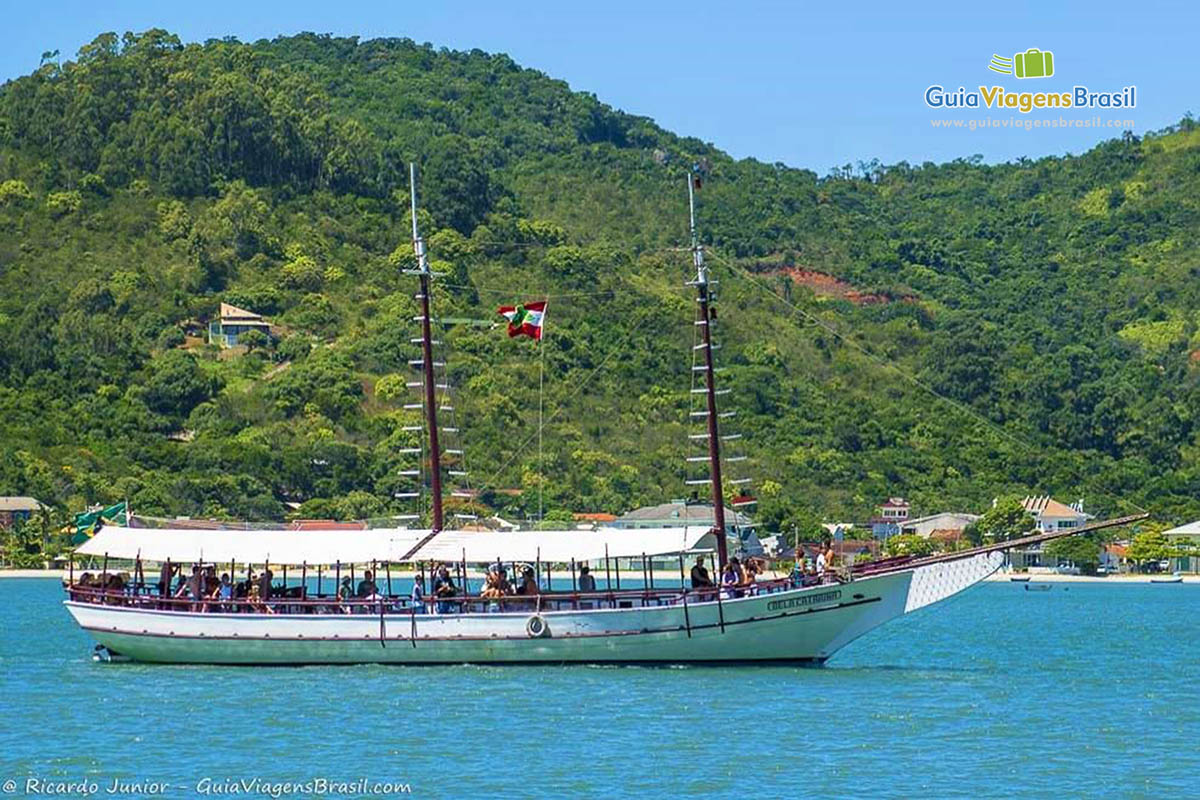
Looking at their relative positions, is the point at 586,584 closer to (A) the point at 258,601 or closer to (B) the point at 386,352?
(A) the point at 258,601

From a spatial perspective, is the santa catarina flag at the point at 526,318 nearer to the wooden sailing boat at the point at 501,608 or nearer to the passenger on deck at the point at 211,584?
the wooden sailing boat at the point at 501,608

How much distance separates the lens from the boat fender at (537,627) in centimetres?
5031

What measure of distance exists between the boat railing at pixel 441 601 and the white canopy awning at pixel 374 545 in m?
0.95

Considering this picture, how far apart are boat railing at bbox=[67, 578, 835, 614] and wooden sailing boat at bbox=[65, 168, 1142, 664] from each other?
1.7 inches

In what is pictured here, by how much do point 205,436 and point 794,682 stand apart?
291 ft

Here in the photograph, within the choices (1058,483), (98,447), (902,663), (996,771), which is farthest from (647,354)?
(996,771)

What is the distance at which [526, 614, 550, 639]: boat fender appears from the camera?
165 feet

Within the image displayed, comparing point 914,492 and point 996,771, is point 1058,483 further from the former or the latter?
point 996,771

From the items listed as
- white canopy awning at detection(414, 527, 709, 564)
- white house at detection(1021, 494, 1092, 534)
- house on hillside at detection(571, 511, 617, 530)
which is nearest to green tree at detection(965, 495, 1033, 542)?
white house at detection(1021, 494, 1092, 534)

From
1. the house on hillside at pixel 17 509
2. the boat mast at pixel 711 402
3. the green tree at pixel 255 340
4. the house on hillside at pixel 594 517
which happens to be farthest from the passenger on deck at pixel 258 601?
the green tree at pixel 255 340

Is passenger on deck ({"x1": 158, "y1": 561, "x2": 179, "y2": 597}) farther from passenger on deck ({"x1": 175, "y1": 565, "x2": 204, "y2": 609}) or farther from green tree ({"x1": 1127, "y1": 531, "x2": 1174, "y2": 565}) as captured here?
green tree ({"x1": 1127, "y1": 531, "x2": 1174, "y2": 565})

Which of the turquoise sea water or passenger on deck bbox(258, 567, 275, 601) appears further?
passenger on deck bbox(258, 567, 275, 601)

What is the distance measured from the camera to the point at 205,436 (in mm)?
132000

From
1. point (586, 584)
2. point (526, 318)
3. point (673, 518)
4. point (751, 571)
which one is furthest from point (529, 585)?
point (673, 518)
